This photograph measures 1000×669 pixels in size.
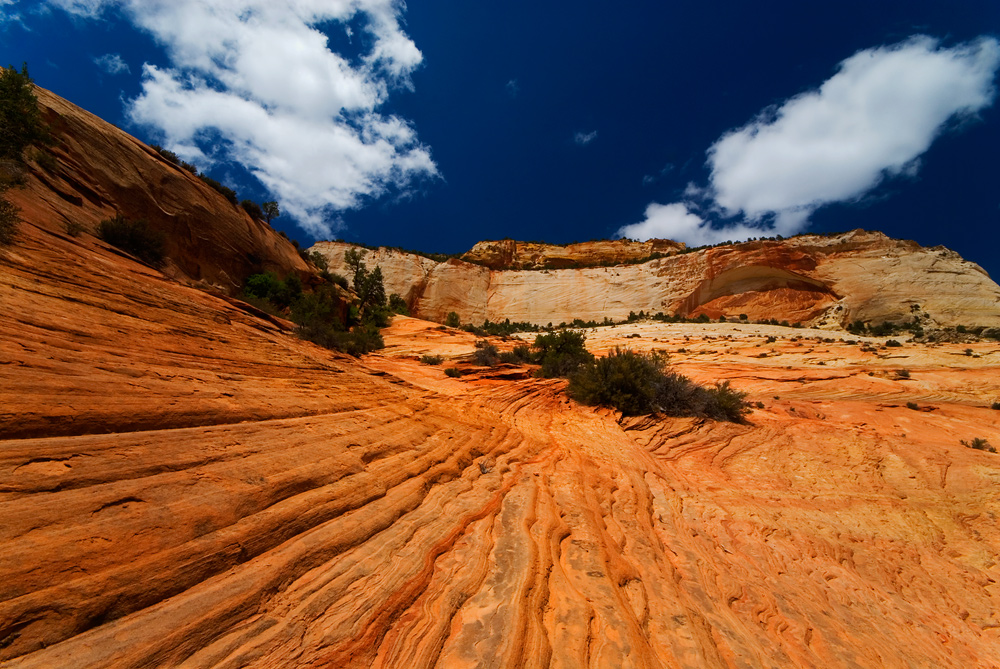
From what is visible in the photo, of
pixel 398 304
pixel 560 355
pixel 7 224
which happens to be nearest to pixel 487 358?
pixel 560 355

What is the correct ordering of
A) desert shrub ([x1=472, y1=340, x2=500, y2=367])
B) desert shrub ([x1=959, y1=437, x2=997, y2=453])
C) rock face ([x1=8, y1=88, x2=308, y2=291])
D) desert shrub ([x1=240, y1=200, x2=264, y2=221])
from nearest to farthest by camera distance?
desert shrub ([x1=959, y1=437, x2=997, y2=453]) → rock face ([x1=8, y1=88, x2=308, y2=291]) → desert shrub ([x1=472, y1=340, x2=500, y2=367]) → desert shrub ([x1=240, y1=200, x2=264, y2=221])

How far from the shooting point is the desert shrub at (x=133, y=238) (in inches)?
363

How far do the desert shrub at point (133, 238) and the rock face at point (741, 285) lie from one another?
1281 inches

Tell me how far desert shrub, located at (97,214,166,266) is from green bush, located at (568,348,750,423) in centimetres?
1174

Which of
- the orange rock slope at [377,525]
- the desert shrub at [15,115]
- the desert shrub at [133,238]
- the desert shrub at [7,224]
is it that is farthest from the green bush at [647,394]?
the desert shrub at [15,115]

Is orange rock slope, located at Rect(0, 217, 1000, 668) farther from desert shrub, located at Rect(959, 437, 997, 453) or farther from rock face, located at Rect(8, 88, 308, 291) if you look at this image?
rock face, located at Rect(8, 88, 308, 291)

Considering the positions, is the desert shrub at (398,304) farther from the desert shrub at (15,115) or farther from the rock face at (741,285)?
the desert shrub at (15,115)

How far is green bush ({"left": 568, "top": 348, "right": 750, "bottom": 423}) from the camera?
9852mm

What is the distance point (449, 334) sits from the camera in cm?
2400

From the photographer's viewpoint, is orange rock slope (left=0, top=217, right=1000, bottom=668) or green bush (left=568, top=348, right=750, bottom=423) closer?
orange rock slope (left=0, top=217, right=1000, bottom=668)

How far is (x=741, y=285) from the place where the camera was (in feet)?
131

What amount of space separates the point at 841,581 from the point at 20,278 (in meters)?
9.26

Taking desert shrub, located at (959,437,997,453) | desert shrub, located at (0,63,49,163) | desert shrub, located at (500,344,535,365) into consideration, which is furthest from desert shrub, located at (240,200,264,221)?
desert shrub, located at (959,437,997,453)

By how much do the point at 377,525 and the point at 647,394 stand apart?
8.25 metres
